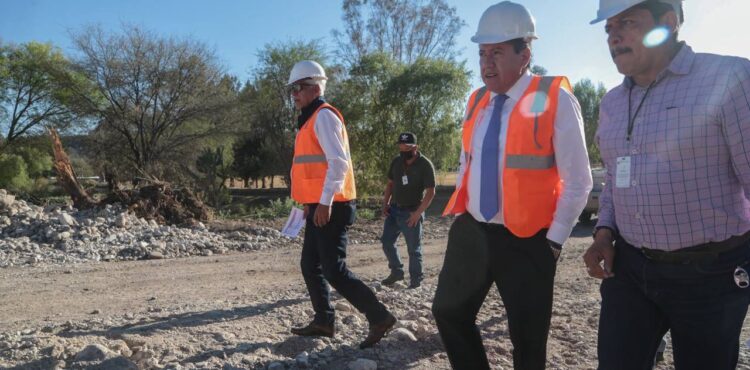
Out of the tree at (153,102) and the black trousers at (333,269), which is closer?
the black trousers at (333,269)

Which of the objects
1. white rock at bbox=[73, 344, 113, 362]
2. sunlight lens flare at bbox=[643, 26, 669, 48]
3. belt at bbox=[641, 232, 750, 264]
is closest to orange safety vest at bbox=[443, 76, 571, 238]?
sunlight lens flare at bbox=[643, 26, 669, 48]

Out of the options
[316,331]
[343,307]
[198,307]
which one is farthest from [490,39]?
[198,307]

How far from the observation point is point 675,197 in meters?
2.16

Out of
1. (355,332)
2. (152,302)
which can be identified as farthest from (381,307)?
(152,302)

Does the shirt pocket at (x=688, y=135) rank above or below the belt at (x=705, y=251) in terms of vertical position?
above

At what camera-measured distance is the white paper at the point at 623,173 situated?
232 cm

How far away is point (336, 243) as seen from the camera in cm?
421

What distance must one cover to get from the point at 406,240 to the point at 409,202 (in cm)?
47

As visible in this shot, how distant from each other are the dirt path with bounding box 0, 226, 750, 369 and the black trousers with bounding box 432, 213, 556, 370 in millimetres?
1238

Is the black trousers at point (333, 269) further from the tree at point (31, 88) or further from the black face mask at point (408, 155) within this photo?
Answer: the tree at point (31, 88)

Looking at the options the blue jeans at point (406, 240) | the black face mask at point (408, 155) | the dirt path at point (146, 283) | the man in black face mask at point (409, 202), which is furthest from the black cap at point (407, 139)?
the dirt path at point (146, 283)

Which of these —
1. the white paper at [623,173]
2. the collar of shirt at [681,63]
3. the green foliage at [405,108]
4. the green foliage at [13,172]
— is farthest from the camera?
the green foliage at [13,172]

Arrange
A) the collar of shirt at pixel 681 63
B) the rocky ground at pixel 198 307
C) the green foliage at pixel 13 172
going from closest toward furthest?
the collar of shirt at pixel 681 63 → the rocky ground at pixel 198 307 → the green foliage at pixel 13 172

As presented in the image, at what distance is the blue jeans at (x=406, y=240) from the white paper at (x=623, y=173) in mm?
4671
